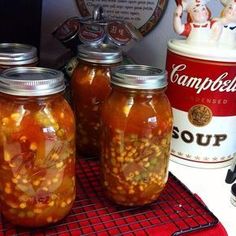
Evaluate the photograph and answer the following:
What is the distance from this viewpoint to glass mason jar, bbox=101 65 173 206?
1.75ft

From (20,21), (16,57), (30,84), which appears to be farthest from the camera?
(20,21)

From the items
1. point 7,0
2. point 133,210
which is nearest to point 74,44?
point 7,0

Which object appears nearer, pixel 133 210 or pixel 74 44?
pixel 133 210

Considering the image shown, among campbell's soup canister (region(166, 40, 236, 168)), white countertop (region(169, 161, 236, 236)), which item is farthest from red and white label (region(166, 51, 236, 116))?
white countertop (region(169, 161, 236, 236))

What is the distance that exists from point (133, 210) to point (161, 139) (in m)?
0.11

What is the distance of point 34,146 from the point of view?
476 millimetres

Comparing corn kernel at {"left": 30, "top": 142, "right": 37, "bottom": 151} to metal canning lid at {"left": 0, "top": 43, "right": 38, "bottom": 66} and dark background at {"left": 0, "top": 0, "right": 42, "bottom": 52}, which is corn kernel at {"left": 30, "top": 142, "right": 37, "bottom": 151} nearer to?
metal canning lid at {"left": 0, "top": 43, "right": 38, "bottom": 66}

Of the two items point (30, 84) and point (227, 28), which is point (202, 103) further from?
point (30, 84)

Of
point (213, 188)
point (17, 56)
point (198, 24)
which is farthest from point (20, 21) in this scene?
point (213, 188)

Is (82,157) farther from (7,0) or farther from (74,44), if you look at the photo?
(7,0)

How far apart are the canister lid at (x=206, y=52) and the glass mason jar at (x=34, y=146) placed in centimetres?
26

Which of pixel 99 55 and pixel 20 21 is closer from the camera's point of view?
pixel 99 55

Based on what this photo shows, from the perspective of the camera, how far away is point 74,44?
808 mm

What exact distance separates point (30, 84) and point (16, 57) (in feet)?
0.61
